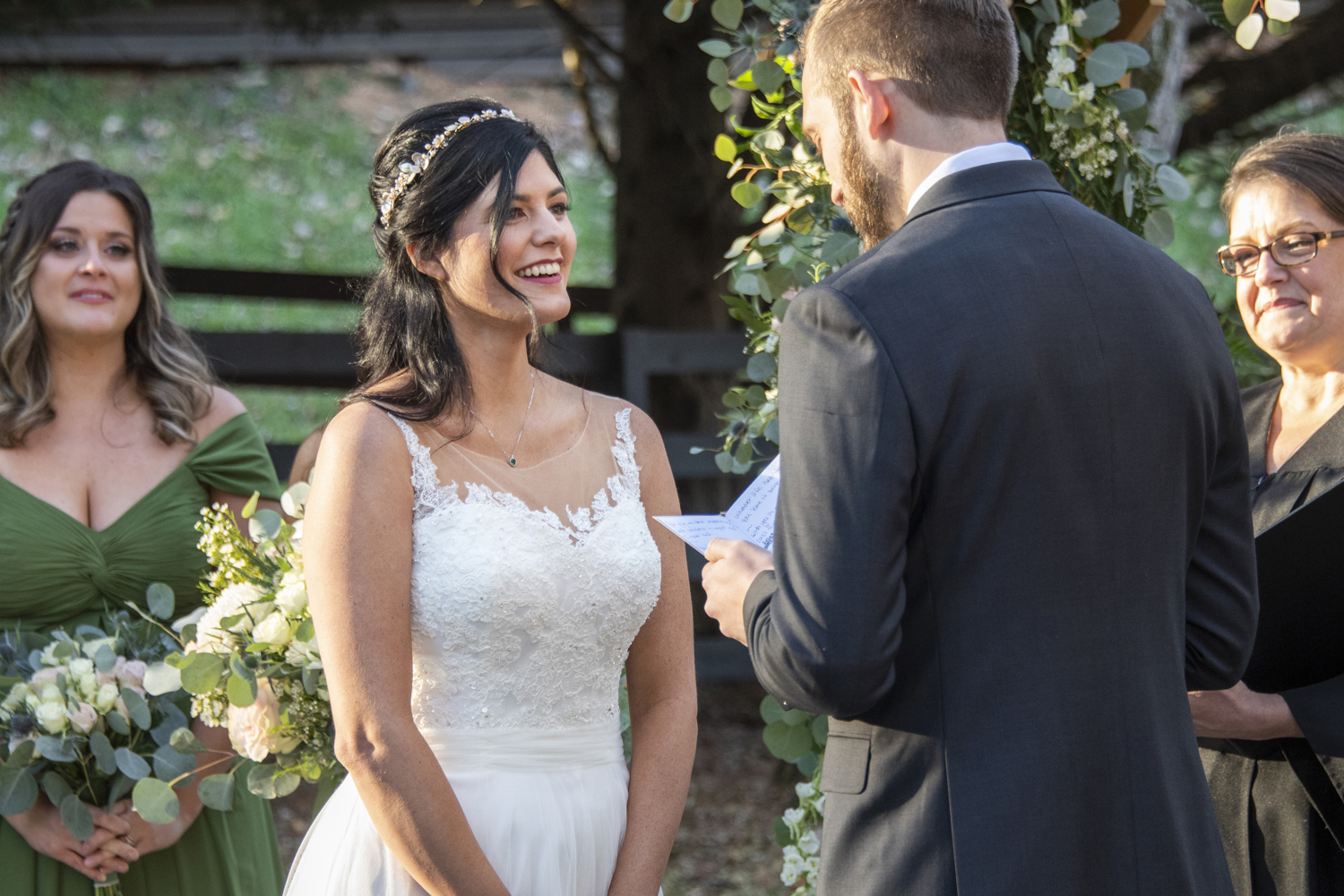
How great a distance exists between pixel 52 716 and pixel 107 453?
33.0 inches

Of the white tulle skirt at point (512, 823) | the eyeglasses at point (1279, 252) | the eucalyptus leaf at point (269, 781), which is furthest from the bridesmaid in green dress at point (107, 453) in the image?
the eyeglasses at point (1279, 252)

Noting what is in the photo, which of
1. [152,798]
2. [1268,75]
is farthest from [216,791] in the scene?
[1268,75]

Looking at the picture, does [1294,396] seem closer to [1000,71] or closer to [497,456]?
[1000,71]

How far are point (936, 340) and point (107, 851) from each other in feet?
7.49

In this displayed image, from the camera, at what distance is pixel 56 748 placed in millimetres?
2594

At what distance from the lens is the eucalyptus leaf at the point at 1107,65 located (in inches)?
94.2

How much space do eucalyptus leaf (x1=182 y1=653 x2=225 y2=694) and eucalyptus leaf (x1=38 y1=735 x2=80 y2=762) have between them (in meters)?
0.44

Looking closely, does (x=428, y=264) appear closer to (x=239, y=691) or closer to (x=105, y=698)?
(x=239, y=691)

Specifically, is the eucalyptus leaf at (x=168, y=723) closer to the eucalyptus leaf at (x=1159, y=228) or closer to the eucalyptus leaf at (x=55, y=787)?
the eucalyptus leaf at (x=55, y=787)

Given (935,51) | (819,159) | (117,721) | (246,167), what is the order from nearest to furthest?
(935,51) < (819,159) < (117,721) < (246,167)

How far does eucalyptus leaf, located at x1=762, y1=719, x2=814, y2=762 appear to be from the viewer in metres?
2.61

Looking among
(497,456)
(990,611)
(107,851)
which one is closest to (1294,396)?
(990,611)

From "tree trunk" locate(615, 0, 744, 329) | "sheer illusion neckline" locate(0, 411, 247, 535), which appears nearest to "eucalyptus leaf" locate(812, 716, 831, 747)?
"sheer illusion neckline" locate(0, 411, 247, 535)

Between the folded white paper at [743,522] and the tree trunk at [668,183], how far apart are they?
4.39 metres
